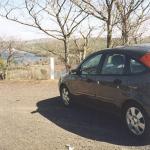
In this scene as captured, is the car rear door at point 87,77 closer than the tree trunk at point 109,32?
Yes

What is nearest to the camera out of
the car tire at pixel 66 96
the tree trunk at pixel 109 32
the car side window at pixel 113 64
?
the car side window at pixel 113 64

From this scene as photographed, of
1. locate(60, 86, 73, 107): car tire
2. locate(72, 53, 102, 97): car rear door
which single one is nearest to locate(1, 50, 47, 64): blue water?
locate(60, 86, 73, 107): car tire

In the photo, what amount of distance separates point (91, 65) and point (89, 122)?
119cm

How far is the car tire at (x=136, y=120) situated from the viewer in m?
6.90

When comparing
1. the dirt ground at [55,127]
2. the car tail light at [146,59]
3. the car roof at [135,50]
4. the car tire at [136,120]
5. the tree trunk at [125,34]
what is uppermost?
the tree trunk at [125,34]

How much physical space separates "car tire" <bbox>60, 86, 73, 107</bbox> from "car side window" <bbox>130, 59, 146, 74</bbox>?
284 cm

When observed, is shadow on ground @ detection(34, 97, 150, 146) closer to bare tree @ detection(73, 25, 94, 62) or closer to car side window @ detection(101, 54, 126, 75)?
car side window @ detection(101, 54, 126, 75)

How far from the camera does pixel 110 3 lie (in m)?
18.7

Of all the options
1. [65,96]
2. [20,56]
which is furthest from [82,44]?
[65,96]

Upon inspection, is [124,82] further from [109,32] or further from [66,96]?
[109,32]

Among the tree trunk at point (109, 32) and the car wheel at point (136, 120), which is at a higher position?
the tree trunk at point (109, 32)

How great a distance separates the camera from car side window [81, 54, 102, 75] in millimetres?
8488

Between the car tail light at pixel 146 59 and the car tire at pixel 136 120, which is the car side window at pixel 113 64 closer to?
the car tail light at pixel 146 59

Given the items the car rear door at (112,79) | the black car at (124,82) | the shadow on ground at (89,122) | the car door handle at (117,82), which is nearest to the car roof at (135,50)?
the black car at (124,82)
